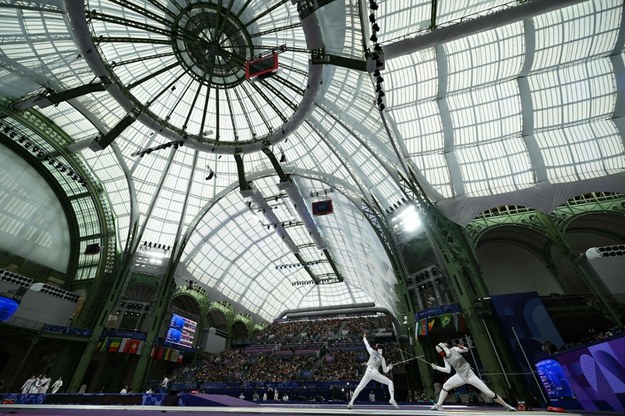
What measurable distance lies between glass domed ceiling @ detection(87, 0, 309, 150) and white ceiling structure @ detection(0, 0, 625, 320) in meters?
0.14

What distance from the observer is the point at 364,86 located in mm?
24625

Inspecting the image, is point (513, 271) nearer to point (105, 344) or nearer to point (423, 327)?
point (423, 327)

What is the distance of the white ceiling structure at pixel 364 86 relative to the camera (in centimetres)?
1994

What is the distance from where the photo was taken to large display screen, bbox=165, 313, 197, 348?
1631 inches

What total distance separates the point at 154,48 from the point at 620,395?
35.6 m

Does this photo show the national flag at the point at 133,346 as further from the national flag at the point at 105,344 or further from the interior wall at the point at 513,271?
the interior wall at the point at 513,271

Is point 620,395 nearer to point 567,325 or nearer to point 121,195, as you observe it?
point 567,325

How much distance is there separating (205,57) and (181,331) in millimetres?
37891

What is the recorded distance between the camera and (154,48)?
25.4 m

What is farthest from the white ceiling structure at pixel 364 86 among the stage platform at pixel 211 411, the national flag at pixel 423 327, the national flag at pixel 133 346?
the national flag at pixel 133 346

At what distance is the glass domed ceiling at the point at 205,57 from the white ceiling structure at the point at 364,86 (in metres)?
0.14

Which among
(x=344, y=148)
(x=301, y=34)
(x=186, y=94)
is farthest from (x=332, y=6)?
(x=186, y=94)

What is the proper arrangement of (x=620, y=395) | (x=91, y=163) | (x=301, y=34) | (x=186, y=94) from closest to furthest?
(x=620, y=395)
(x=301, y=34)
(x=186, y=94)
(x=91, y=163)

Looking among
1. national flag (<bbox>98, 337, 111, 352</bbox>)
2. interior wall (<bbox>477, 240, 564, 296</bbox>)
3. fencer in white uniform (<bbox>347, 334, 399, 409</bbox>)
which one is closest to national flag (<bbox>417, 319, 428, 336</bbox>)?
interior wall (<bbox>477, 240, 564, 296</bbox>)
